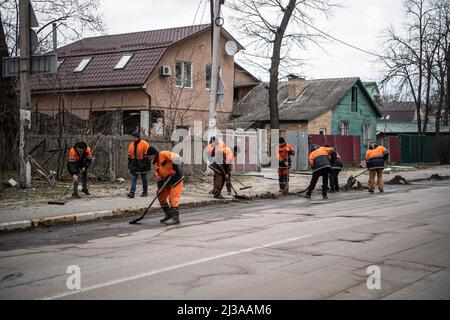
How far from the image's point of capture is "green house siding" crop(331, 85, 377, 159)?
37231 millimetres

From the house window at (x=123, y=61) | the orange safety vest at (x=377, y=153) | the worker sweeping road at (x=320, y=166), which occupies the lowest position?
the worker sweeping road at (x=320, y=166)

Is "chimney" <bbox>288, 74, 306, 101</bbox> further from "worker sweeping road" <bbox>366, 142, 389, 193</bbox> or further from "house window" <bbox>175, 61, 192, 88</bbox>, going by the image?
"worker sweeping road" <bbox>366, 142, 389, 193</bbox>

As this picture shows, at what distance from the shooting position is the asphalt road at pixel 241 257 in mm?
5840

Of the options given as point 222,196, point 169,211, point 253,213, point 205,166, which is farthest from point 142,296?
point 205,166

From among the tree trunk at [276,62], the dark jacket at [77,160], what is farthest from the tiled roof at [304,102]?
the dark jacket at [77,160]

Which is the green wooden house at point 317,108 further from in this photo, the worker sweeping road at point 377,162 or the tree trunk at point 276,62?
the worker sweeping road at point 377,162

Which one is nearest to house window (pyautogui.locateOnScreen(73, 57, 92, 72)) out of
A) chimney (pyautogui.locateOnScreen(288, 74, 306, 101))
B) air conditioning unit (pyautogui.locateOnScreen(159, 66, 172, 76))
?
air conditioning unit (pyautogui.locateOnScreen(159, 66, 172, 76))

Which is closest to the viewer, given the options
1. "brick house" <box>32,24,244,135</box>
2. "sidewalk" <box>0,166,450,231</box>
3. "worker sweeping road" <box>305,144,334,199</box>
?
"sidewalk" <box>0,166,450,231</box>

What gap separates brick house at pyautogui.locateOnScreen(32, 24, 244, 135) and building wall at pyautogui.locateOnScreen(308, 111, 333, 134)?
19.8ft

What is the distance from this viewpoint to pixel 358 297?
18.3ft

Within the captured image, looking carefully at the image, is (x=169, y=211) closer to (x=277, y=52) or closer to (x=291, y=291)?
(x=291, y=291)

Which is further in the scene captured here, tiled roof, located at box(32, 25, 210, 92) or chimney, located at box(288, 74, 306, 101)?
chimney, located at box(288, 74, 306, 101)

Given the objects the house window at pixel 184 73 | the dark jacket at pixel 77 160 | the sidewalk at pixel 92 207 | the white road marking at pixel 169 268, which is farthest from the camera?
the house window at pixel 184 73

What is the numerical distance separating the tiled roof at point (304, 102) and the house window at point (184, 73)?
211 inches
